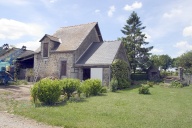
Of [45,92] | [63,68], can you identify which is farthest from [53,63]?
[45,92]

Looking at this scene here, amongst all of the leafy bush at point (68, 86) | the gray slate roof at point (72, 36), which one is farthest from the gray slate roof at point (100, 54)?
the leafy bush at point (68, 86)

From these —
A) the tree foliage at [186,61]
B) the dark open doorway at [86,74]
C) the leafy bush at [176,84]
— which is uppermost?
the tree foliage at [186,61]

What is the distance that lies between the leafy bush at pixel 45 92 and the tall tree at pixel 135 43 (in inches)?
990

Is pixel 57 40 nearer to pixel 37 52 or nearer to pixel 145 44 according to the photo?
pixel 37 52

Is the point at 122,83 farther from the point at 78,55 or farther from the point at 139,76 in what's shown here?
the point at 139,76

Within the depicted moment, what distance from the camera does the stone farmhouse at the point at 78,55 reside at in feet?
70.6

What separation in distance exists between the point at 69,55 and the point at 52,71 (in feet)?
11.9

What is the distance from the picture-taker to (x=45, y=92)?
1002 centimetres

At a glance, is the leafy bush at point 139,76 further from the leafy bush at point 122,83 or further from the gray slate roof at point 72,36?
the leafy bush at point 122,83

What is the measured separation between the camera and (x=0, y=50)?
29938 millimetres

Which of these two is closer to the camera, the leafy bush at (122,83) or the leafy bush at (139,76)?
the leafy bush at (122,83)

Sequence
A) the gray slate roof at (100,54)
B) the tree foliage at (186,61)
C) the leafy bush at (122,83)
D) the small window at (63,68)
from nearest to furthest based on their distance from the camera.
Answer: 1. the leafy bush at (122,83)
2. the gray slate roof at (100,54)
3. the small window at (63,68)
4. the tree foliage at (186,61)

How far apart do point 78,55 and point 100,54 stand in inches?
110

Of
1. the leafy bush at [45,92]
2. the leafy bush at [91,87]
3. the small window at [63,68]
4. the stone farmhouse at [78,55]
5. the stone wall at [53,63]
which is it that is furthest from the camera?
the small window at [63,68]
